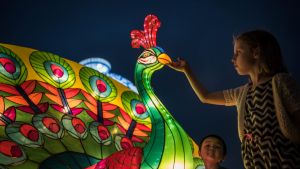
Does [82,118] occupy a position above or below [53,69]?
below

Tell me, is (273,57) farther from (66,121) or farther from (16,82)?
(16,82)

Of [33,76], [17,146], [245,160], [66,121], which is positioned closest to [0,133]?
[17,146]

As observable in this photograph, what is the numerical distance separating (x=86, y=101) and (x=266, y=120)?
4038 millimetres

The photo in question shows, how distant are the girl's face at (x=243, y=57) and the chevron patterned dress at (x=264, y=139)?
0.36 ft

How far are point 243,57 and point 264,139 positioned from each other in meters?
0.36

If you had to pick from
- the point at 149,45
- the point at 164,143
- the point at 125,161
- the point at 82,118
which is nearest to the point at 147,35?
the point at 149,45

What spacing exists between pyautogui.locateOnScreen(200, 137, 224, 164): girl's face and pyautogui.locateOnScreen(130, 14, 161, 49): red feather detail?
4.78 ft

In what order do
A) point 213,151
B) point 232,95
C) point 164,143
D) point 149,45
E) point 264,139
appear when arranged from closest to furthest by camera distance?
point 264,139
point 232,95
point 213,151
point 164,143
point 149,45

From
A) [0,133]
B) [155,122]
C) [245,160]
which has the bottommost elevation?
[245,160]

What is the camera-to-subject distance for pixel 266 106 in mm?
1399

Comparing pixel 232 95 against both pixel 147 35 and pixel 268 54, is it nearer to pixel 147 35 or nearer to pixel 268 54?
pixel 268 54

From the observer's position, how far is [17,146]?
3.89 metres

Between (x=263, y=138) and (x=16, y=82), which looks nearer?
(x=263, y=138)

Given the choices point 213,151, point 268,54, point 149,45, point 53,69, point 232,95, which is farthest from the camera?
point 53,69
